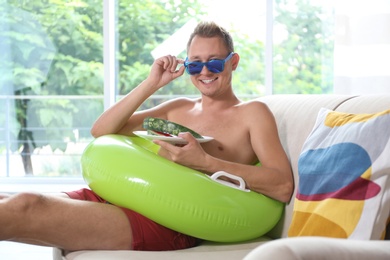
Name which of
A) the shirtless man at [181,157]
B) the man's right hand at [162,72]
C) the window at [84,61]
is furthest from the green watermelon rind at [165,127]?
the window at [84,61]

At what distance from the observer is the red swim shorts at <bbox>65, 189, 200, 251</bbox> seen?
7.45ft

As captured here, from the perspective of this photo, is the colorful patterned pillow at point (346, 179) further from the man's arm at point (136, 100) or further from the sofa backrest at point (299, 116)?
the man's arm at point (136, 100)

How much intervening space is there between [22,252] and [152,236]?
2.06 m

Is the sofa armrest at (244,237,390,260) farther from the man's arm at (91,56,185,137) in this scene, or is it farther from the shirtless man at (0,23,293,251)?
the man's arm at (91,56,185,137)

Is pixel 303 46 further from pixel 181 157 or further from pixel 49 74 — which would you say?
pixel 181 157

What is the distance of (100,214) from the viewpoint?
2.27 meters

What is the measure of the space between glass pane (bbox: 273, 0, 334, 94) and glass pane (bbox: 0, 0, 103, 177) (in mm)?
1472

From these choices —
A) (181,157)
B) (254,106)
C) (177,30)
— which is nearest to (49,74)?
(177,30)

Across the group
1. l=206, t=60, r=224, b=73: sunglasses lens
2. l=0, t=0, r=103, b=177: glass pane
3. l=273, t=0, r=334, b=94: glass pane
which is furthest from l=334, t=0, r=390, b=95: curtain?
l=206, t=60, r=224, b=73: sunglasses lens

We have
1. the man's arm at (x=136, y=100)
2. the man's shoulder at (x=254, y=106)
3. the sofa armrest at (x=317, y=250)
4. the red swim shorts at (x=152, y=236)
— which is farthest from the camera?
the man's arm at (x=136, y=100)

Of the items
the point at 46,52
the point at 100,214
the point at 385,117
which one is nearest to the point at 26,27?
the point at 46,52

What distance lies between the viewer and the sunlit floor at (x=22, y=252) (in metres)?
3.95

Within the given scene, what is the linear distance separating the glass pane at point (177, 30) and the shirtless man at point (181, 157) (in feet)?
10.4

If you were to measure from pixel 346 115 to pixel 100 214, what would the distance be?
0.81 metres
